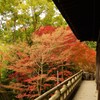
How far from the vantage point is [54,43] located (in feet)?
54.7

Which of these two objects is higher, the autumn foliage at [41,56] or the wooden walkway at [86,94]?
the autumn foliage at [41,56]

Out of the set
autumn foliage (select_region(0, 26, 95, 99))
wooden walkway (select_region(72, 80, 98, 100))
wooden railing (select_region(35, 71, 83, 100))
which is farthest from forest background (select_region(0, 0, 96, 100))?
wooden railing (select_region(35, 71, 83, 100))

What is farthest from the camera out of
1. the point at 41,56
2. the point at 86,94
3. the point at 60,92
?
the point at 41,56

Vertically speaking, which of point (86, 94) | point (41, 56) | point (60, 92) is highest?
point (41, 56)

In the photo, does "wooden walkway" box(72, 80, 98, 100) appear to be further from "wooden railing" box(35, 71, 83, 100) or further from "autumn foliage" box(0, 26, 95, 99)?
"autumn foliage" box(0, 26, 95, 99)

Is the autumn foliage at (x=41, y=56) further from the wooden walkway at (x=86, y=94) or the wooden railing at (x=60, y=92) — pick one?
the wooden railing at (x=60, y=92)

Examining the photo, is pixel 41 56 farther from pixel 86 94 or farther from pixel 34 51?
pixel 86 94

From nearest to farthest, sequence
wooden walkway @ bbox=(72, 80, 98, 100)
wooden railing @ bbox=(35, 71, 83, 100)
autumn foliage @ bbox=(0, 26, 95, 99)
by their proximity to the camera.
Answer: wooden railing @ bbox=(35, 71, 83, 100) → wooden walkway @ bbox=(72, 80, 98, 100) → autumn foliage @ bbox=(0, 26, 95, 99)

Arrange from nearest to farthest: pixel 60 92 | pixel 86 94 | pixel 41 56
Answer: pixel 60 92
pixel 86 94
pixel 41 56

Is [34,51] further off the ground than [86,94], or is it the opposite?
[34,51]

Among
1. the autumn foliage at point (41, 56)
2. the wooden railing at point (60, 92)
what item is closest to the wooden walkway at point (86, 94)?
the wooden railing at point (60, 92)

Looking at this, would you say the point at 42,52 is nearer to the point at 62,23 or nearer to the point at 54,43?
the point at 54,43

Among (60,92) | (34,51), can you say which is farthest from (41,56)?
(60,92)

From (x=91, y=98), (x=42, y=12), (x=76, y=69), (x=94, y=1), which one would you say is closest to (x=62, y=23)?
(x=42, y=12)
